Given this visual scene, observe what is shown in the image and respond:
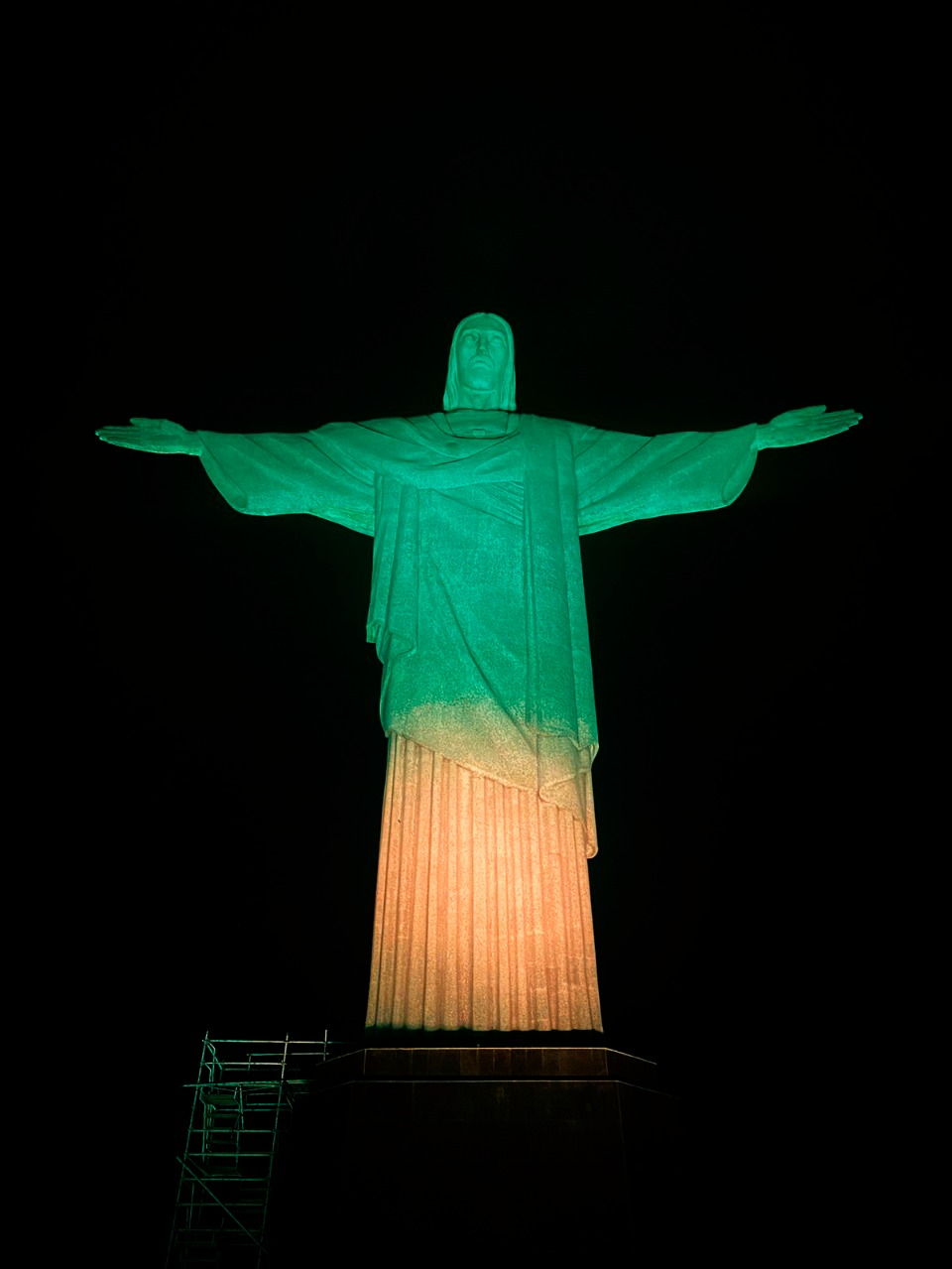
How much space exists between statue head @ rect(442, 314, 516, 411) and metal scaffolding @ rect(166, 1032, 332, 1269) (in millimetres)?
5228

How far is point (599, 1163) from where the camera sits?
146 inches

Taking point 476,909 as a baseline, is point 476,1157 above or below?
below

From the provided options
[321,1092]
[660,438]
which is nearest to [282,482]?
[660,438]

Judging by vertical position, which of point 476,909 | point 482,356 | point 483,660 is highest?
point 482,356

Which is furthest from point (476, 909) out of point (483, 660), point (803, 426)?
point (803, 426)

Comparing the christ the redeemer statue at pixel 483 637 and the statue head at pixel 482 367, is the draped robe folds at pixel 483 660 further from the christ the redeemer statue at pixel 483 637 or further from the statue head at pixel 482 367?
the statue head at pixel 482 367

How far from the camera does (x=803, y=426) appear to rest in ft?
19.7

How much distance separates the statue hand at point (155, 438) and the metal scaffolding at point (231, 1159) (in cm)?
466

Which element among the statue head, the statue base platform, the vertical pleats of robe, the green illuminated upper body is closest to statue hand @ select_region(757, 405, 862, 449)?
the green illuminated upper body

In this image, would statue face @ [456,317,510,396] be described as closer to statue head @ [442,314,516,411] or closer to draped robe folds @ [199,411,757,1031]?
statue head @ [442,314,516,411]

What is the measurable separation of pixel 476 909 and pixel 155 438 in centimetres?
Result: 355

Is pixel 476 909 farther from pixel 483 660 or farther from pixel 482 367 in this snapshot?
pixel 482 367

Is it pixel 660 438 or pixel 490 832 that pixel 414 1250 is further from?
pixel 660 438

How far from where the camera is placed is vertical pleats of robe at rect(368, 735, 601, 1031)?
4.31m
